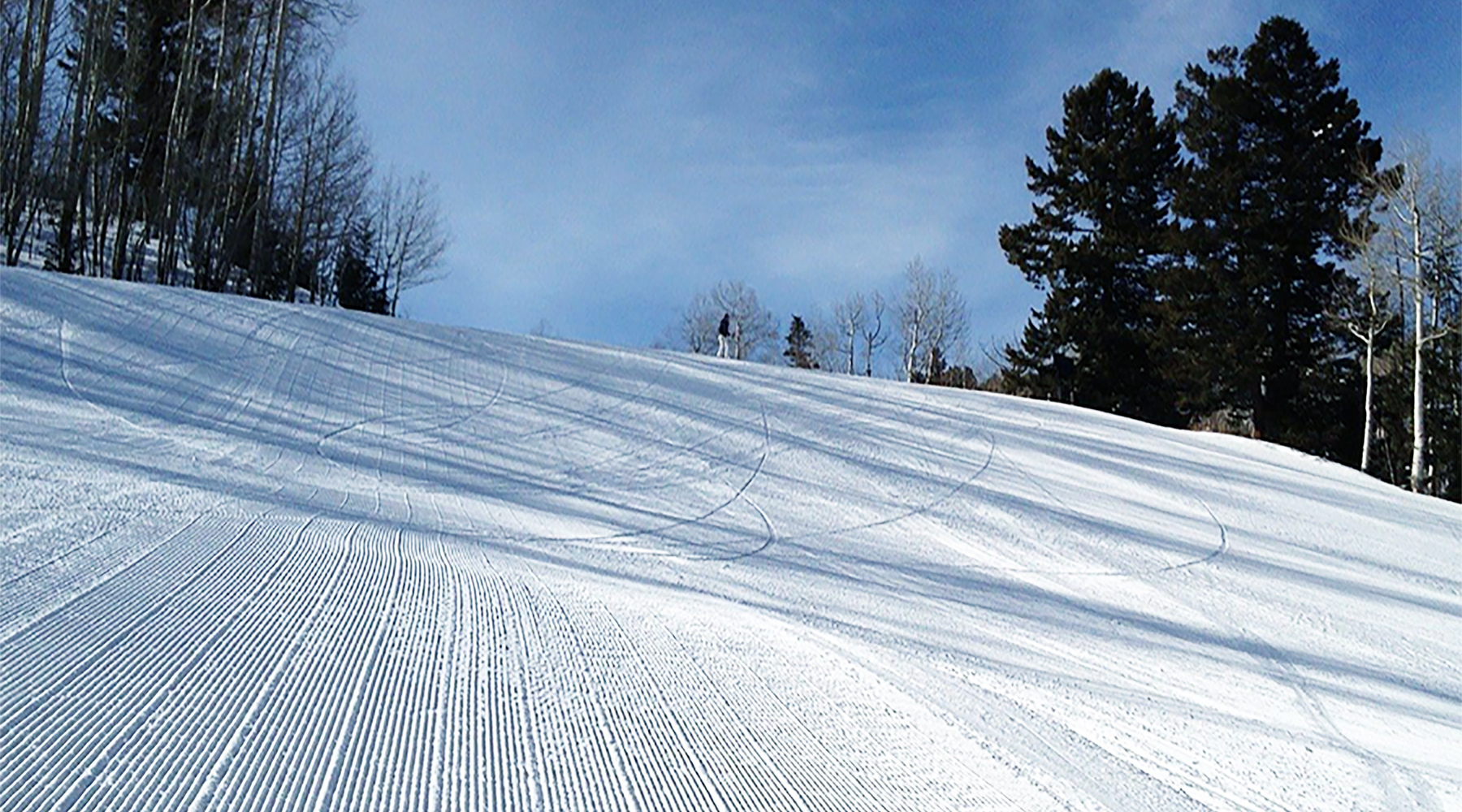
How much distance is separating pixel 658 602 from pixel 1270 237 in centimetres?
2566

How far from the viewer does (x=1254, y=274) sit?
2556 cm

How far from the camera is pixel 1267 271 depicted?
25.4 meters

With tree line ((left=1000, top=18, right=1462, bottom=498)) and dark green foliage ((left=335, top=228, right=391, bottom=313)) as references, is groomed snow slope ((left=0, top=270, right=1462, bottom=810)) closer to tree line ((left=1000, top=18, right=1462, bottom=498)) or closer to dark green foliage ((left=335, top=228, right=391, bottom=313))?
tree line ((left=1000, top=18, right=1462, bottom=498))

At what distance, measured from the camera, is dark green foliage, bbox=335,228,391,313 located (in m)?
35.4

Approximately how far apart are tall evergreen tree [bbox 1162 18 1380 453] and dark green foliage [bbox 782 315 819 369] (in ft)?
83.1

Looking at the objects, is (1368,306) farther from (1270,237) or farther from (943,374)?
(943,374)

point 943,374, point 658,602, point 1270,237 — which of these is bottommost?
point 658,602

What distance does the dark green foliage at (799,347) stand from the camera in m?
51.5

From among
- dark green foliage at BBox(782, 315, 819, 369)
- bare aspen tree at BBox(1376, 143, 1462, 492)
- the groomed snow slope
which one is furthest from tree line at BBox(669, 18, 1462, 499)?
dark green foliage at BBox(782, 315, 819, 369)

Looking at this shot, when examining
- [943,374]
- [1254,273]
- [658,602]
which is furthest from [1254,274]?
[658,602]

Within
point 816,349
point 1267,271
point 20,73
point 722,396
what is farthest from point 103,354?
point 816,349

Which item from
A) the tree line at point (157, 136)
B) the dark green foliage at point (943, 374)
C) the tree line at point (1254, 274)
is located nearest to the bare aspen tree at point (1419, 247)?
the tree line at point (1254, 274)

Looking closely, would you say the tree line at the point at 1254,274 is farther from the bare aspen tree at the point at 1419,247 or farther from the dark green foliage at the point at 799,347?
the dark green foliage at the point at 799,347

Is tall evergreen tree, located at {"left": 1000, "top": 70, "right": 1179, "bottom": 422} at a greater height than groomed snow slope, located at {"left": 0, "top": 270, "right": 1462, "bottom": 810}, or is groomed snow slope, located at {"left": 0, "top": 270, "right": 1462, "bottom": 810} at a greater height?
tall evergreen tree, located at {"left": 1000, "top": 70, "right": 1179, "bottom": 422}
